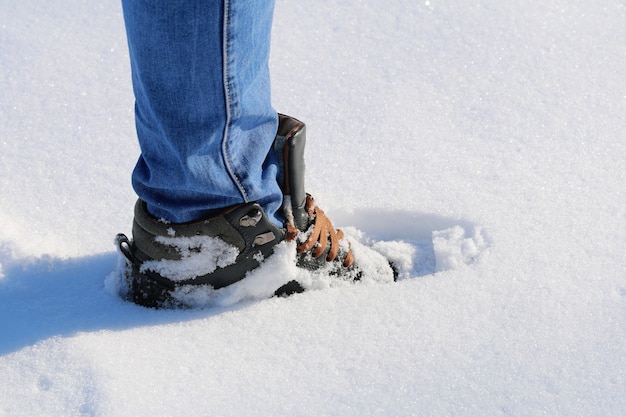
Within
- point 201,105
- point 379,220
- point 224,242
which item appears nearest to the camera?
point 201,105

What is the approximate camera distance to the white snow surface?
816 millimetres

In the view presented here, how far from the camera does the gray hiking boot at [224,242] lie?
927mm

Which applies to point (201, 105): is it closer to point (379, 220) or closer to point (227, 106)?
point (227, 106)

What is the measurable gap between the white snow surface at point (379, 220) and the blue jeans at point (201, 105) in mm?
171

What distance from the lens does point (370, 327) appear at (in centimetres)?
92

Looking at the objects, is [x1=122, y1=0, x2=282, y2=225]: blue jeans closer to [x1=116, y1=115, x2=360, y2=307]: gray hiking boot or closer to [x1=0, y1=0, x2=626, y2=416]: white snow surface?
[x1=116, y1=115, x2=360, y2=307]: gray hiking boot

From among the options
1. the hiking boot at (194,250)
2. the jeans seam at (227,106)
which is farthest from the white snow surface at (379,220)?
the jeans seam at (227,106)

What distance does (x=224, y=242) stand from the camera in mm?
940

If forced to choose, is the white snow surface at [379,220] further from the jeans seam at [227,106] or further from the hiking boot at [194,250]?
the jeans seam at [227,106]

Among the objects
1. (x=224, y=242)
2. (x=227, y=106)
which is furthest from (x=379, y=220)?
(x=227, y=106)

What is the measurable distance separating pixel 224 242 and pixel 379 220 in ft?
1.27

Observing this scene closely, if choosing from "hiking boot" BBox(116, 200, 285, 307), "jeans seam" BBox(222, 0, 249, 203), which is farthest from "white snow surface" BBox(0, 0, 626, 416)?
"jeans seam" BBox(222, 0, 249, 203)

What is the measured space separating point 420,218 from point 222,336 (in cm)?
47

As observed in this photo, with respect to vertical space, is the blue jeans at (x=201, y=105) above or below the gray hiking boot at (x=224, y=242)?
above
